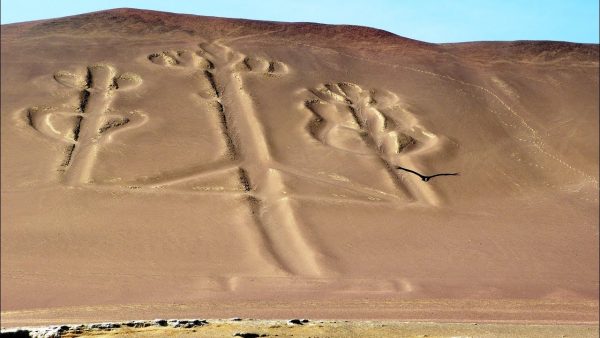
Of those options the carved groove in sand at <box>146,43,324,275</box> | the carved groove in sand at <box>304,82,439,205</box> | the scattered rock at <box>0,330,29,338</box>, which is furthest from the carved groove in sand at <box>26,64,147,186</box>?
the scattered rock at <box>0,330,29,338</box>

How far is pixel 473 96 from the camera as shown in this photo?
3019 cm

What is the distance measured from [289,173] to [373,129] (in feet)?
16.3

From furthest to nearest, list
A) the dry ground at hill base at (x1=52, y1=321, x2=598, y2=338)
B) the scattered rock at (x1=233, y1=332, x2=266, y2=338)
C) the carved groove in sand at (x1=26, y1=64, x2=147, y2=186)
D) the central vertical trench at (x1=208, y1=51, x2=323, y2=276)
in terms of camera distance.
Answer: the carved groove in sand at (x1=26, y1=64, x2=147, y2=186) < the central vertical trench at (x1=208, y1=51, x2=323, y2=276) < the dry ground at hill base at (x1=52, y1=321, x2=598, y2=338) < the scattered rock at (x1=233, y1=332, x2=266, y2=338)

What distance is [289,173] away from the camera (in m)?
22.4

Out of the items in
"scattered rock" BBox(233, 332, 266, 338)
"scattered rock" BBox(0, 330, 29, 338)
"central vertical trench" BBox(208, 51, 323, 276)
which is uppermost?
"central vertical trench" BBox(208, 51, 323, 276)

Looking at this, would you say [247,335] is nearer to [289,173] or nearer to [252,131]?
[289,173]

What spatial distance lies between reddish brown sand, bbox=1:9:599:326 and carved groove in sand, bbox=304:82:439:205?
10cm

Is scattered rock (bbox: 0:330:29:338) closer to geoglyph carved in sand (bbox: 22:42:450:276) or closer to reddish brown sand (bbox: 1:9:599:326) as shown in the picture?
reddish brown sand (bbox: 1:9:599:326)

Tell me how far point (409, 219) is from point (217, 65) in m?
13.2

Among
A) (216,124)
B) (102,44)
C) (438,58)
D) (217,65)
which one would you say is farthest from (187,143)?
(438,58)

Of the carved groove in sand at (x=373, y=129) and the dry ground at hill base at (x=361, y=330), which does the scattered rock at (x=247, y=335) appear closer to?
the dry ground at hill base at (x=361, y=330)

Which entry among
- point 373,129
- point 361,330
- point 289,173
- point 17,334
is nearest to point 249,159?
point 289,173

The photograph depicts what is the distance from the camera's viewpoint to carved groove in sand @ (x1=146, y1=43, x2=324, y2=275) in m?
17.9

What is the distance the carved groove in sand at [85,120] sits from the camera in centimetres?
2161
